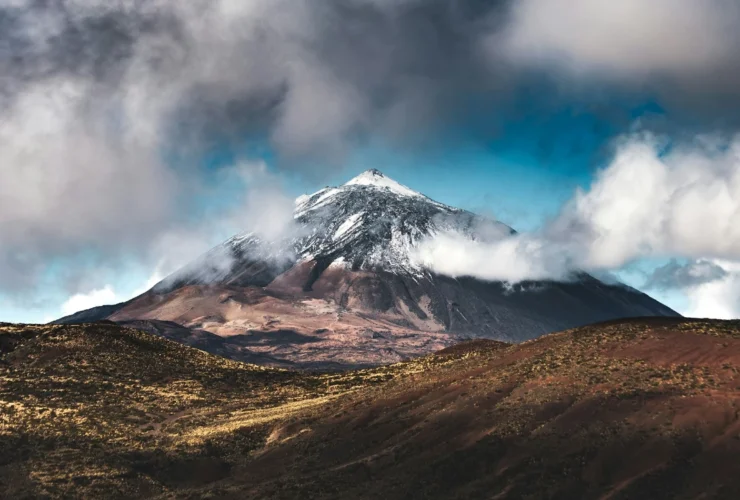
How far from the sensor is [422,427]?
261 feet

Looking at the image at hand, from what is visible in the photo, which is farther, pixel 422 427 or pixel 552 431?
pixel 422 427

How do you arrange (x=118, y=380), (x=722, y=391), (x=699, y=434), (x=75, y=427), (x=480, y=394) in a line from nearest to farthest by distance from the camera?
1. (x=699, y=434)
2. (x=722, y=391)
3. (x=480, y=394)
4. (x=75, y=427)
5. (x=118, y=380)

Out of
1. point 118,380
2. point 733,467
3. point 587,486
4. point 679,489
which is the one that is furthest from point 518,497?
point 118,380

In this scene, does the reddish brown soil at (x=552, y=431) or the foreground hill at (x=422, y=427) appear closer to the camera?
the reddish brown soil at (x=552, y=431)

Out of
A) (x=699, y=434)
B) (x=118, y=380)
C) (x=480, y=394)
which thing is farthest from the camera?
(x=118, y=380)

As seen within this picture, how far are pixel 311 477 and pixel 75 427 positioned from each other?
36.3 m

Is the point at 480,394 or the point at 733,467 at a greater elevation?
the point at 480,394

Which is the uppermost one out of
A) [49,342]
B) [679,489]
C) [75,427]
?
[49,342]

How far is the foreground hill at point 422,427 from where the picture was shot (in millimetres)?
64562

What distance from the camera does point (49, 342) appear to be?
12500cm

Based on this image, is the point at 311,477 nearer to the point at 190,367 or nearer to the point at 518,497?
the point at 518,497

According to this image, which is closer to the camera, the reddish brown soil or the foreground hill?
the reddish brown soil

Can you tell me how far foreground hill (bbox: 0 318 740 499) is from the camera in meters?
64.6

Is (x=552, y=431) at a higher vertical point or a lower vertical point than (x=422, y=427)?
lower
